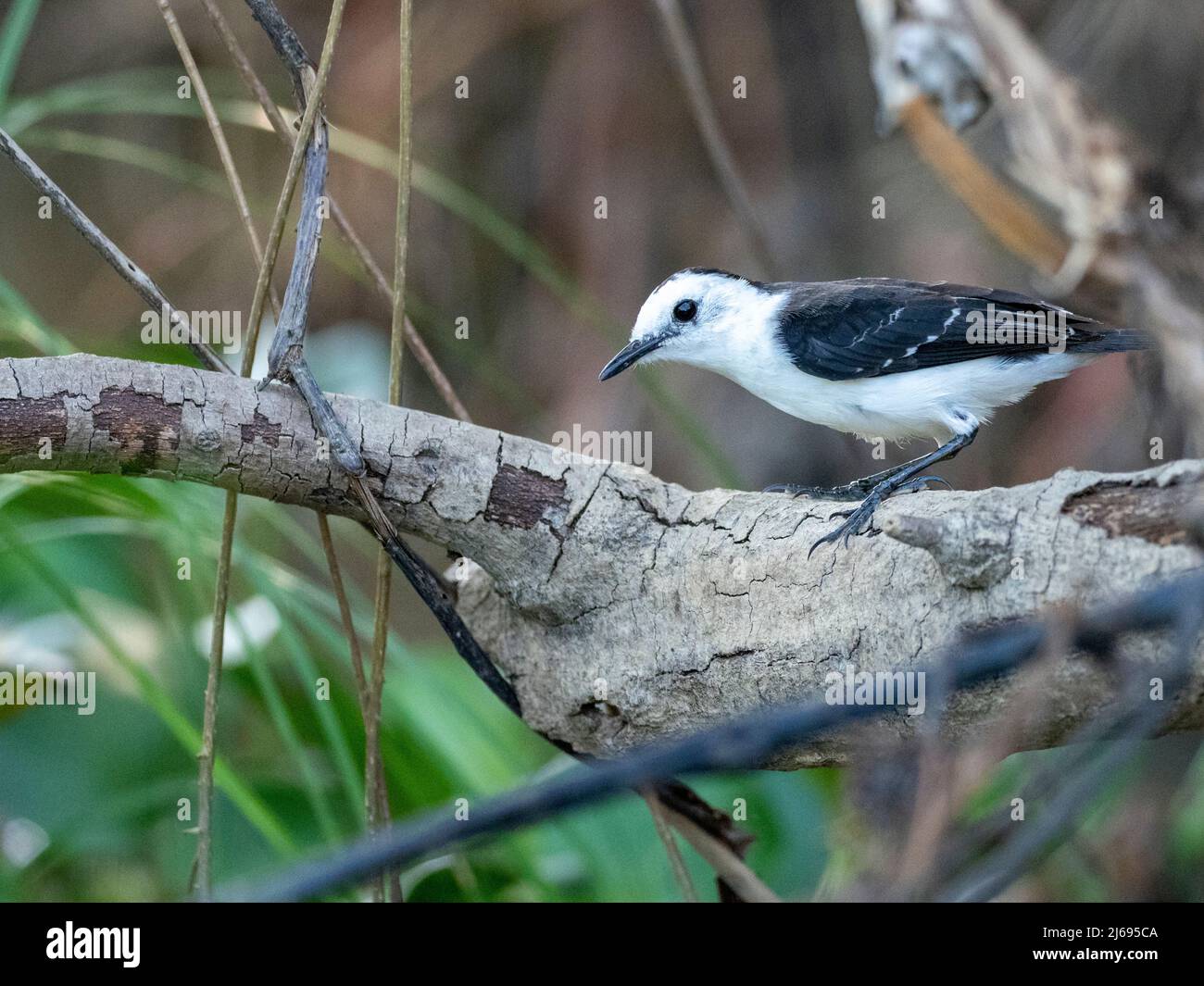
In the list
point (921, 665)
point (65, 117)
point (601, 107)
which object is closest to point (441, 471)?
point (921, 665)

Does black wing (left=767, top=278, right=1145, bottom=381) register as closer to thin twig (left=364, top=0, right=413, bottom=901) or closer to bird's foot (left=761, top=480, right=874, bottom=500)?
bird's foot (left=761, top=480, right=874, bottom=500)

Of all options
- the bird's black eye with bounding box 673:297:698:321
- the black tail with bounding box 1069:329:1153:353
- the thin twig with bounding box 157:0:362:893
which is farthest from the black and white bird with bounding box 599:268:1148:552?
the thin twig with bounding box 157:0:362:893

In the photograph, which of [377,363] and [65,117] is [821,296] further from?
[65,117]

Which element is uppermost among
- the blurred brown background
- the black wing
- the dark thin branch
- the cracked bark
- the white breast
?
the blurred brown background

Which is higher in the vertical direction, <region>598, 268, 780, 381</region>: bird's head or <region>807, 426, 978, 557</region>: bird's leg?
<region>598, 268, 780, 381</region>: bird's head

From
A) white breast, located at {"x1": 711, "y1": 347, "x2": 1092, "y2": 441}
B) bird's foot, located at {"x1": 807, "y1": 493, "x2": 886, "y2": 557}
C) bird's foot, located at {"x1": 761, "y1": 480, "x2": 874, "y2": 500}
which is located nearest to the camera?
bird's foot, located at {"x1": 807, "y1": 493, "x2": 886, "y2": 557}

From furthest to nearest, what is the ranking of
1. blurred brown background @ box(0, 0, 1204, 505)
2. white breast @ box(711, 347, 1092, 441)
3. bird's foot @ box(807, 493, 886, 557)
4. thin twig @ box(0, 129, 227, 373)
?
blurred brown background @ box(0, 0, 1204, 505)
white breast @ box(711, 347, 1092, 441)
bird's foot @ box(807, 493, 886, 557)
thin twig @ box(0, 129, 227, 373)
